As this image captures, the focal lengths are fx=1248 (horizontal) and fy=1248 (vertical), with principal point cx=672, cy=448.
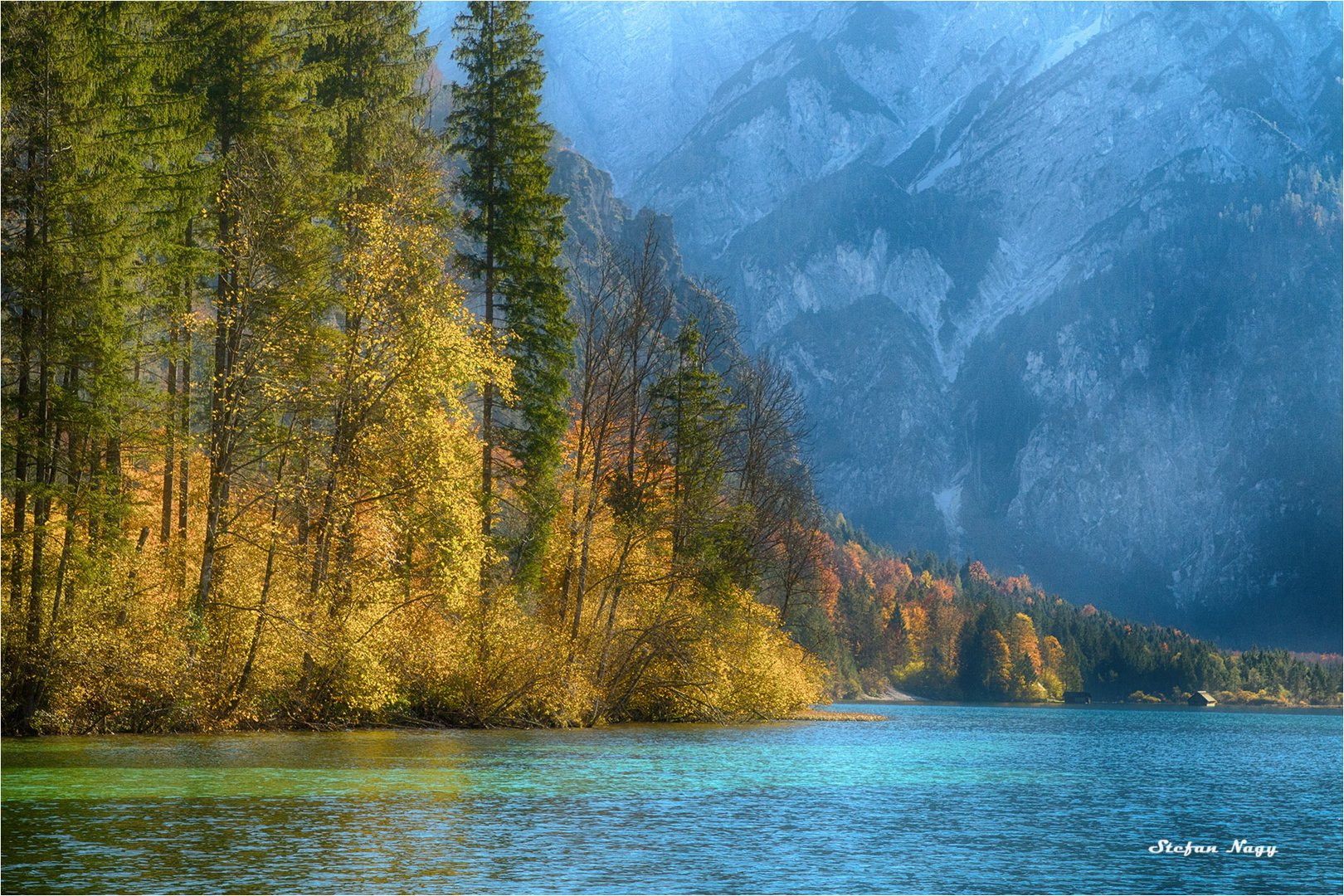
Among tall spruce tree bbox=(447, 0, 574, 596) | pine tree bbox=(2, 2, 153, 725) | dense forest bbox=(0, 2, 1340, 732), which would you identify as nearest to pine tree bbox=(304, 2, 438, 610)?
dense forest bbox=(0, 2, 1340, 732)

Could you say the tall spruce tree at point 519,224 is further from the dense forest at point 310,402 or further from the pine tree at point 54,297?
the pine tree at point 54,297

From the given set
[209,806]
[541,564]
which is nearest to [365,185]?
[541,564]

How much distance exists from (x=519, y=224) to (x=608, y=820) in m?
28.2

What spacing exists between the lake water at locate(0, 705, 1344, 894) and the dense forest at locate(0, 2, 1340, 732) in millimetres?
2855

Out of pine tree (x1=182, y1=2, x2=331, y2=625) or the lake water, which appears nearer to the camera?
the lake water

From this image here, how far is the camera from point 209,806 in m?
18.3

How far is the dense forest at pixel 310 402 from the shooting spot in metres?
28.4

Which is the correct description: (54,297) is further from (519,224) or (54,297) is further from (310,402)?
(519,224)

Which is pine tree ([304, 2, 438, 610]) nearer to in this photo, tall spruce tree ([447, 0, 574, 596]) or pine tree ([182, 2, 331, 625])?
pine tree ([182, 2, 331, 625])

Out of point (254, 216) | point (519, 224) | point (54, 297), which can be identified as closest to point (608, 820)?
point (54, 297)

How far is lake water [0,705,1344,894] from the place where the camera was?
46.4 feet

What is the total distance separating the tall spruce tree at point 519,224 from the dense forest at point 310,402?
0.11 m

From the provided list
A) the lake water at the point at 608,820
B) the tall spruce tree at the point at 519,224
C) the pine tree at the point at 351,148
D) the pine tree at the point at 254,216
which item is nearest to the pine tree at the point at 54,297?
the pine tree at the point at 254,216

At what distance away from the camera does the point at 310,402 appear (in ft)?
108
